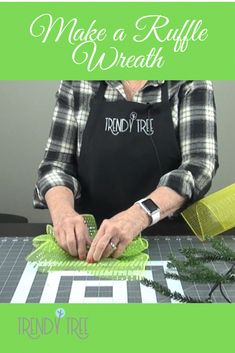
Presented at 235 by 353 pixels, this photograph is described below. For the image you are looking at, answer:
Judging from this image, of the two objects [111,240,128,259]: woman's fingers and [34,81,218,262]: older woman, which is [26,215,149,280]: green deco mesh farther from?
[34,81,218,262]: older woman

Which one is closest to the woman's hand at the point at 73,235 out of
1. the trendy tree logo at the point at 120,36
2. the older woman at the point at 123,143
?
the older woman at the point at 123,143

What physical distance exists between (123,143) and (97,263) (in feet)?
1.24

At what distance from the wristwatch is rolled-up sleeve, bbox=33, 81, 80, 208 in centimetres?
23

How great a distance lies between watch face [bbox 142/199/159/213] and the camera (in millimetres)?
985

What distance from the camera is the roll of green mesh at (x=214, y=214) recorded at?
3.31ft

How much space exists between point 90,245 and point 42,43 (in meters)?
0.42

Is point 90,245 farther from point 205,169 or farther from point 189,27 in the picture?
point 189,27

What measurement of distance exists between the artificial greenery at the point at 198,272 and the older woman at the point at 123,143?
229 millimetres

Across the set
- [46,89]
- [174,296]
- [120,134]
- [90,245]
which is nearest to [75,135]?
[120,134]

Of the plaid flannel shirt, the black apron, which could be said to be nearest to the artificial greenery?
the plaid flannel shirt

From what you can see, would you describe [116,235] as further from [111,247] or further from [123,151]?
[123,151]
